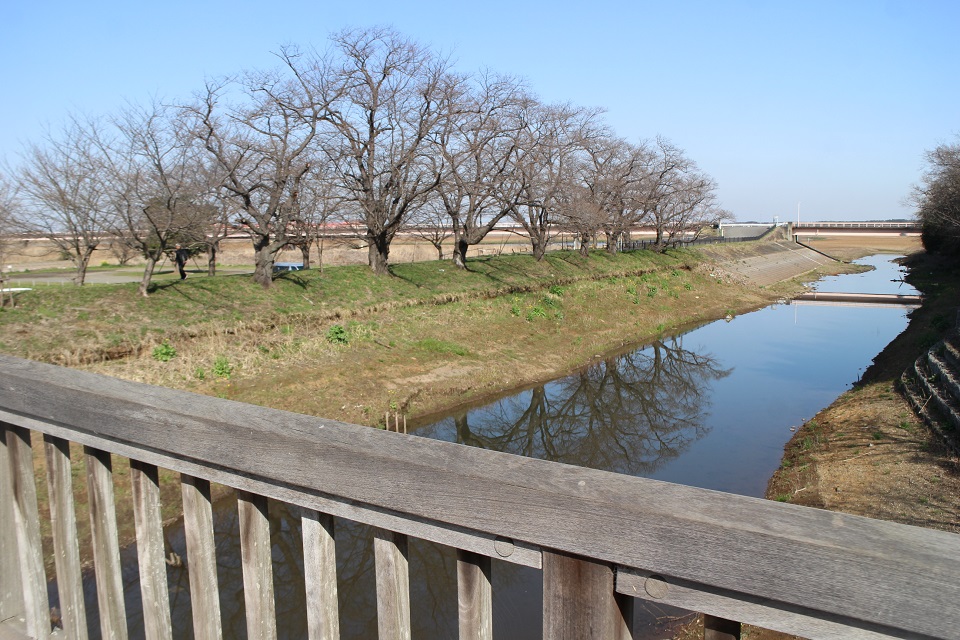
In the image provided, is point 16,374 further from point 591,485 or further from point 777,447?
point 777,447

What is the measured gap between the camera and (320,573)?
5.79 feet

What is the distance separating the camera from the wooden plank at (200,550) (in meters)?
1.95

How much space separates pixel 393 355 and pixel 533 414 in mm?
3925

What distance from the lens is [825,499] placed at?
9938 millimetres

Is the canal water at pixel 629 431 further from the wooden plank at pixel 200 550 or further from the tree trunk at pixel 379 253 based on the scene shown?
the tree trunk at pixel 379 253

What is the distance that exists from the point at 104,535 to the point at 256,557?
Result: 0.65 m

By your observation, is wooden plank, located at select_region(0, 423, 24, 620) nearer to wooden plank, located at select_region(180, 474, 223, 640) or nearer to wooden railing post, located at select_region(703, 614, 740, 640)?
wooden plank, located at select_region(180, 474, 223, 640)

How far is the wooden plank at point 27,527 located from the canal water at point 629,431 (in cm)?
514

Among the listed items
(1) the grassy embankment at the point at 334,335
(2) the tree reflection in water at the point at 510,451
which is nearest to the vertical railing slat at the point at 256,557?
(2) the tree reflection in water at the point at 510,451

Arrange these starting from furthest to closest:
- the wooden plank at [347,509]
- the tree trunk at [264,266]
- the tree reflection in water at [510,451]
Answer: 1. the tree trunk at [264,266]
2. the tree reflection in water at [510,451]
3. the wooden plank at [347,509]

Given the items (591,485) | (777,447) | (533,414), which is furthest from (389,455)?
(533,414)

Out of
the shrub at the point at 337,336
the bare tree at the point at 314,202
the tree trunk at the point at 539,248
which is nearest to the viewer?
the shrub at the point at 337,336

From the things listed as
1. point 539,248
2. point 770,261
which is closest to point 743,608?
point 539,248

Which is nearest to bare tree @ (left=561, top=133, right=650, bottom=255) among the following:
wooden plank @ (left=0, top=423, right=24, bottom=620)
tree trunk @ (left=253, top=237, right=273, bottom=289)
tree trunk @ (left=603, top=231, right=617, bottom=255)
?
tree trunk @ (left=603, top=231, right=617, bottom=255)
